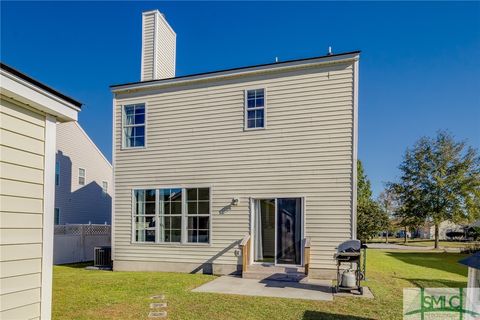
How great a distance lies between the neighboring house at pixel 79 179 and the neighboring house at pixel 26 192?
14.2 metres

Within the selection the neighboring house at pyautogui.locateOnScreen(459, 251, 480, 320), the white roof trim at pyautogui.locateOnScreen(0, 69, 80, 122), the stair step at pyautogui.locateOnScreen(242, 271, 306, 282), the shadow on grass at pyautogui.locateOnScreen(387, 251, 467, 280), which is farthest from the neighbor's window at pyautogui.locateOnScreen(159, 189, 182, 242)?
the shadow on grass at pyautogui.locateOnScreen(387, 251, 467, 280)

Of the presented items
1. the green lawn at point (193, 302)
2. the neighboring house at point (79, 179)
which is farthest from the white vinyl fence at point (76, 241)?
the green lawn at point (193, 302)

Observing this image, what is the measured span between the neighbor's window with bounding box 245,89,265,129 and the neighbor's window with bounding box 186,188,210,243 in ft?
7.91

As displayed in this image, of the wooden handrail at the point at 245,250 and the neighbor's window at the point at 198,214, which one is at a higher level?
the neighbor's window at the point at 198,214

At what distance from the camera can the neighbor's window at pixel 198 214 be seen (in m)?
9.55

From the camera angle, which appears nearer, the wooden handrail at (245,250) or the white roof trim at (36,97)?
the white roof trim at (36,97)

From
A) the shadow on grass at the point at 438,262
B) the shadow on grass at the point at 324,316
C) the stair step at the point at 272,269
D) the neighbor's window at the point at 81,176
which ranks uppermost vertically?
the neighbor's window at the point at 81,176

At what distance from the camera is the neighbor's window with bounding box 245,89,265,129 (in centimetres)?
931

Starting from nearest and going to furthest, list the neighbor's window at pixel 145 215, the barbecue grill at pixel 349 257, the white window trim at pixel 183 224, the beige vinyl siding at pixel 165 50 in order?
the barbecue grill at pixel 349 257, the white window trim at pixel 183 224, the neighbor's window at pixel 145 215, the beige vinyl siding at pixel 165 50

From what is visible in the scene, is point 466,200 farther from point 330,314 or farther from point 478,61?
point 330,314

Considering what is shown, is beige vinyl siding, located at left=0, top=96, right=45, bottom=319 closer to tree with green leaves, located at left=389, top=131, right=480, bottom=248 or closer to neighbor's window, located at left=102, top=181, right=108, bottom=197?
neighbor's window, located at left=102, top=181, right=108, bottom=197

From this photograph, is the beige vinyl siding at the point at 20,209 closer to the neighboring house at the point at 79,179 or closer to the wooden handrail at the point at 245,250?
the wooden handrail at the point at 245,250

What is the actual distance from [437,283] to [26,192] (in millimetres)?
9171

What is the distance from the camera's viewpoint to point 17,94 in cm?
302
